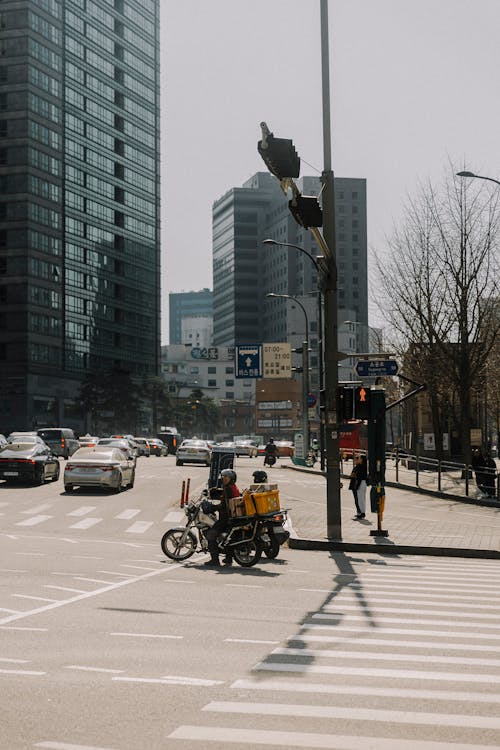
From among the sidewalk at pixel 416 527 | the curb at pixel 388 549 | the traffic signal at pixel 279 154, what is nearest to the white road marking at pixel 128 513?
the sidewalk at pixel 416 527

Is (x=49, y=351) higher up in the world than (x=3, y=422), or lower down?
higher up

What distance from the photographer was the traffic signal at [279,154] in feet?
40.5

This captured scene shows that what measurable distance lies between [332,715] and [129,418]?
11917 centimetres

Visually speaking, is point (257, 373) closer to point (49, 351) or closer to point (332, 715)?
point (332, 715)

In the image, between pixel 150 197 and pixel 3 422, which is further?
pixel 150 197

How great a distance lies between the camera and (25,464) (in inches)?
1453

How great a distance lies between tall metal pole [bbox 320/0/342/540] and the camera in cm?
2070

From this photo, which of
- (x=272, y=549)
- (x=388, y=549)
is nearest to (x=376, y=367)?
(x=388, y=549)

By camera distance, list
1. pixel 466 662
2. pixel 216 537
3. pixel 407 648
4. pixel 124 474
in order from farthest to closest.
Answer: pixel 124 474 < pixel 216 537 < pixel 407 648 < pixel 466 662

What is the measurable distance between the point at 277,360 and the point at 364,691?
5597 centimetres

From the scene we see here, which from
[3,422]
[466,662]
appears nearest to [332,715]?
[466,662]

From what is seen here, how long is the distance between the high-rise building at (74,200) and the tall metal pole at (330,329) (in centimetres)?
9802

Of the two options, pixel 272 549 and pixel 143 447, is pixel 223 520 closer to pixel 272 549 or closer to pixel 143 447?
pixel 272 549

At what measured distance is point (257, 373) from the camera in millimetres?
61500
